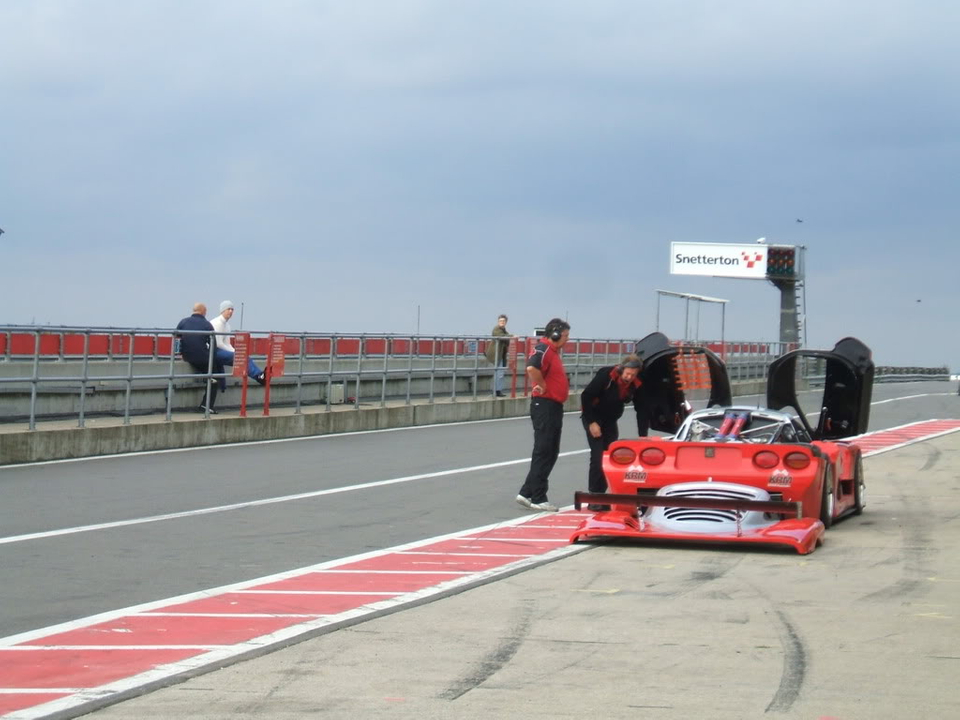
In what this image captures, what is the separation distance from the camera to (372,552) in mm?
11703

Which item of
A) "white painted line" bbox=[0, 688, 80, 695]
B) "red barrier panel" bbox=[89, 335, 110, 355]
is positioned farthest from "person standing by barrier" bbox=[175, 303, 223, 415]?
"white painted line" bbox=[0, 688, 80, 695]

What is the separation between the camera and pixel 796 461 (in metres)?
12.1

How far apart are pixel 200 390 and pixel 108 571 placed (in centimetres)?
1311

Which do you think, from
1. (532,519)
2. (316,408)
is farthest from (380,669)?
(316,408)

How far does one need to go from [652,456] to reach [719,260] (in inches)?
2912

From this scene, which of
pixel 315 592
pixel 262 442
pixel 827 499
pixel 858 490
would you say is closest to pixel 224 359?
pixel 262 442

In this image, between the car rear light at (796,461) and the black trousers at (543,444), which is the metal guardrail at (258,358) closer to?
the black trousers at (543,444)

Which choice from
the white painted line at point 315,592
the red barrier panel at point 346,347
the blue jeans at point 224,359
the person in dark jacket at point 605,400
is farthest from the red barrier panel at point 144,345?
the white painted line at point 315,592

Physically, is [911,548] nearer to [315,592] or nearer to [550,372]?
[550,372]

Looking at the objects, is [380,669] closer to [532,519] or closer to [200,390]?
[532,519]

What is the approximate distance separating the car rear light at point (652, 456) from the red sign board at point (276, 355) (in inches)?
481

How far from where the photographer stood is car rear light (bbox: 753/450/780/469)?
1203cm

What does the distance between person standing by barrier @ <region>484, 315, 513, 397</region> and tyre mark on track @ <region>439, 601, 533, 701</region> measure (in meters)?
23.0

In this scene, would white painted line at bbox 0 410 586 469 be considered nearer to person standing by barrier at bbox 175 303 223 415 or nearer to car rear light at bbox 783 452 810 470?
person standing by barrier at bbox 175 303 223 415
